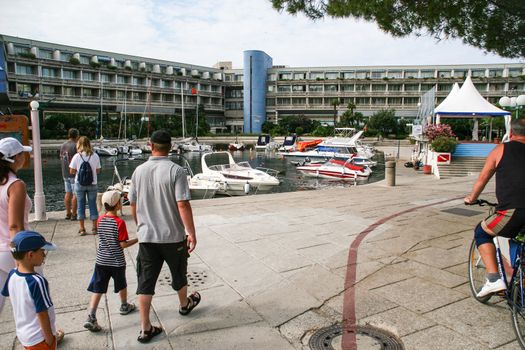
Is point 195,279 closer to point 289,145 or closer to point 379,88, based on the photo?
point 289,145

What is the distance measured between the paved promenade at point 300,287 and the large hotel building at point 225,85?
2595 inches

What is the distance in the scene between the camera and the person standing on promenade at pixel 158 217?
151 inches

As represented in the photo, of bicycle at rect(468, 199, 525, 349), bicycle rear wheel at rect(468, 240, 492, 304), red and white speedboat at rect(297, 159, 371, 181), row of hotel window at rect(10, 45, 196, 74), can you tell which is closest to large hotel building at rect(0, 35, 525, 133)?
row of hotel window at rect(10, 45, 196, 74)

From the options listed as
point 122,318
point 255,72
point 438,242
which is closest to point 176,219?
point 122,318

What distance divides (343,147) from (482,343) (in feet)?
121

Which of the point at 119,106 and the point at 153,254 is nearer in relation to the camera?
the point at 153,254

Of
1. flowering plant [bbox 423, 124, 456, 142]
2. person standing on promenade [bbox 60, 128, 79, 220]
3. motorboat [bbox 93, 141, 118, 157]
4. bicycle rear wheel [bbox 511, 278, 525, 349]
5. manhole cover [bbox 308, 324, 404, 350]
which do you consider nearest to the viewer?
bicycle rear wheel [bbox 511, 278, 525, 349]

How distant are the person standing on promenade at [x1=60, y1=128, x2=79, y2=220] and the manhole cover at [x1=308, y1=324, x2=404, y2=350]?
22.0ft

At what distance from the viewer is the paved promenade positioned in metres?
3.90

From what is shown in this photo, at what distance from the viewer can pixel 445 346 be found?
12.1 feet

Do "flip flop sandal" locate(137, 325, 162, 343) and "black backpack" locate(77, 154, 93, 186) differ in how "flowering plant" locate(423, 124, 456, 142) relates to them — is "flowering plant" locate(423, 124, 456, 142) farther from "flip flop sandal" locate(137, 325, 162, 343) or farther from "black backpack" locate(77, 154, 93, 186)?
"flip flop sandal" locate(137, 325, 162, 343)

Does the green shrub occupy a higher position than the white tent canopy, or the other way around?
the white tent canopy

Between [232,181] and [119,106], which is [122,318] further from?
[119,106]

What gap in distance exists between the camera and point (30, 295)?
2795mm
